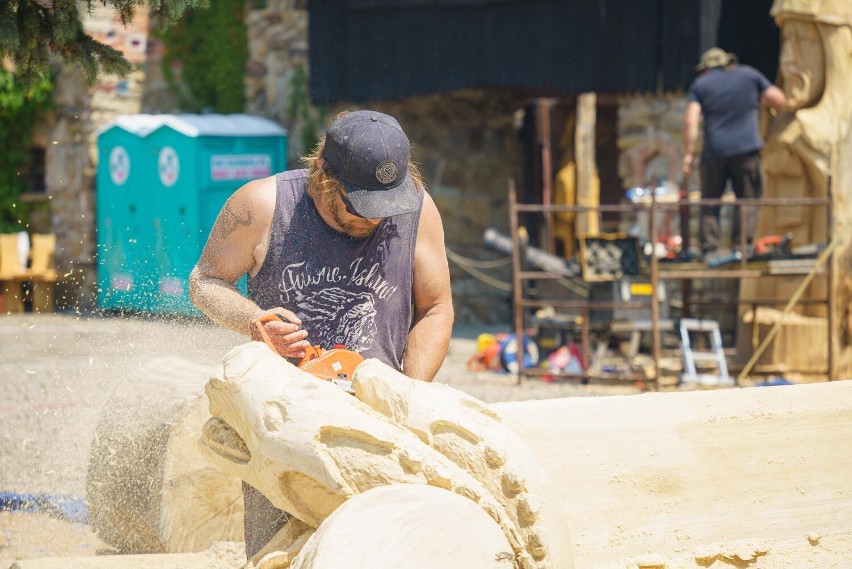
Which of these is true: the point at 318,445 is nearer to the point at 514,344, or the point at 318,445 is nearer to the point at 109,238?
the point at 514,344

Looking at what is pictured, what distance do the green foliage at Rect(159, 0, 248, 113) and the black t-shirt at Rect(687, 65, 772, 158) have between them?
6.92 metres

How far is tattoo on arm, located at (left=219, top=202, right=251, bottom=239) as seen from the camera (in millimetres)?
3174

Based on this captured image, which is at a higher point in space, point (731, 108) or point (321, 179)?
point (731, 108)

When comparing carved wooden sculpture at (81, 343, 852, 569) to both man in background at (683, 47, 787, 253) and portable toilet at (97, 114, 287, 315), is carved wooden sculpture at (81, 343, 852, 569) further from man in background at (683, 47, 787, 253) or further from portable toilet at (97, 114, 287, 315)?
→ portable toilet at (97, 114, 287, 315)

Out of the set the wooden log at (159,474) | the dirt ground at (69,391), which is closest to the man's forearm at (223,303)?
the wooden log at (159,474)

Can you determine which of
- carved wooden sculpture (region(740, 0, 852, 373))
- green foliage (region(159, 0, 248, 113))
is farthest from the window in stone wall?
carved wooden sculpture (region(740, 0, 852, 373))

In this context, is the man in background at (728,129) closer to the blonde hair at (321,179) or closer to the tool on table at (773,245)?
the tool on table at (773,245)

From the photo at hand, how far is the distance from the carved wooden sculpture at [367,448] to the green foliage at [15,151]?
12.3 metres

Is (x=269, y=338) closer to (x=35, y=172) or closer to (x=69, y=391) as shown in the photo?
(x=69, y=391)

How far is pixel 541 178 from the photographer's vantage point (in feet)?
41.5

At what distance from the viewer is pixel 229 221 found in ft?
10.5

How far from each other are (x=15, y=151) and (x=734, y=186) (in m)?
9.60

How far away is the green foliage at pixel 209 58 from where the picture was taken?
1384 cm

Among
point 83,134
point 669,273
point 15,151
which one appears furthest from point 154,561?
point 15,151
